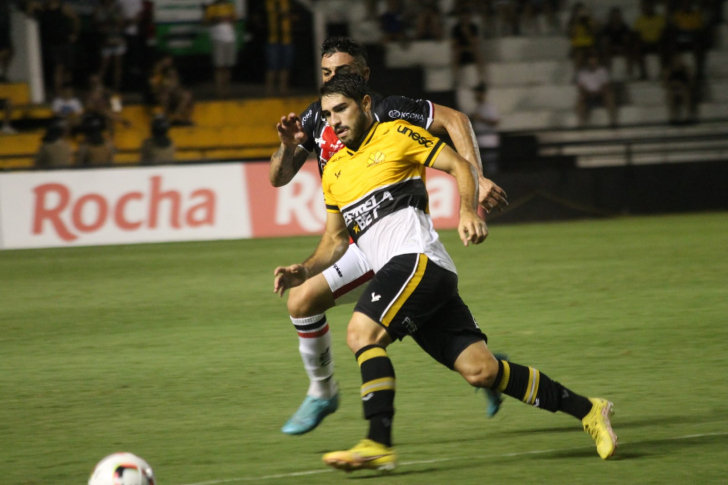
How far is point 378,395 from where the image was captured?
14.5ft

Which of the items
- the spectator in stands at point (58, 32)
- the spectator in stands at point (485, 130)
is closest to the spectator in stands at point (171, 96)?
the spectator in stands at point (58, 32)

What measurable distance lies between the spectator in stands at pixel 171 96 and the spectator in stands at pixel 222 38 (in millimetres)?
1153

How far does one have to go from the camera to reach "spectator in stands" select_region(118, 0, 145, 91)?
20.3 meters

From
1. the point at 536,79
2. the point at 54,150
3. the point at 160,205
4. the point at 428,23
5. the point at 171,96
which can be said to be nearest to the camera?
the point at 160,205

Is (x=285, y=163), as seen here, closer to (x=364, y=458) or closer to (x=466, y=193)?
(x=466, y=193)

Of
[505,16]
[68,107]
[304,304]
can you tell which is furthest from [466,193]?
[505,16]

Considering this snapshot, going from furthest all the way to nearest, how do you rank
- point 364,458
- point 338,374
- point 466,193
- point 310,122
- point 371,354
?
1. point 338,374
2. point 310,122
3. point 466,193
4. point 371,354
5. point 364,458

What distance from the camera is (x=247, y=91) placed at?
72.4 feet

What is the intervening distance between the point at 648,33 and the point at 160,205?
12.2m

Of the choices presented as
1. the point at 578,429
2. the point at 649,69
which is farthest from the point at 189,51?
the point at 578,429

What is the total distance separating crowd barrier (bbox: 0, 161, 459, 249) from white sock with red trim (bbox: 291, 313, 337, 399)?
33.7ft

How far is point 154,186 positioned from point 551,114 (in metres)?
10.1

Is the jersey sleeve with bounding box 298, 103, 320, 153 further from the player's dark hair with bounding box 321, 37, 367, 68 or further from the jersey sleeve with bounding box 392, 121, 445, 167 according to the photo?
the jersey sleeve with bounding box 392, 121, 445, 167

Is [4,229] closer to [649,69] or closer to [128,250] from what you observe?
[128,250]
